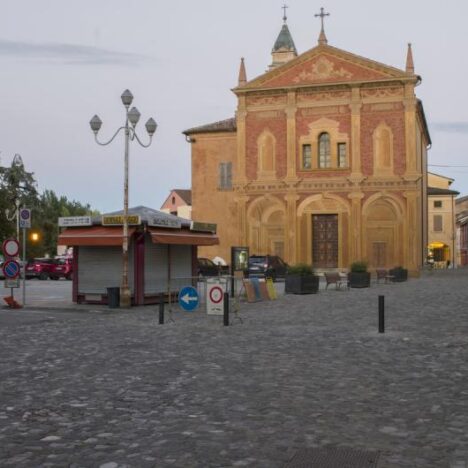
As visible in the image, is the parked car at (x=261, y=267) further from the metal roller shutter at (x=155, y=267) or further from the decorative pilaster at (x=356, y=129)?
the metal roller shutter at (x=155, y=267)

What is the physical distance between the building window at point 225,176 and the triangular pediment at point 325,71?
617 centimetres

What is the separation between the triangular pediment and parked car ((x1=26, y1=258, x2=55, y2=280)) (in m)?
18.2

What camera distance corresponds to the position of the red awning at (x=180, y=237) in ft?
65.2

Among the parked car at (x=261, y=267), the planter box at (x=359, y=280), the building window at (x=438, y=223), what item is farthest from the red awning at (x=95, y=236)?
the building window at (x=438, y=223)

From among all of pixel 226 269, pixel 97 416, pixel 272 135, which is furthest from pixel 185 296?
pixel 272 135

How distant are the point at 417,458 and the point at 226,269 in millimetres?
36125

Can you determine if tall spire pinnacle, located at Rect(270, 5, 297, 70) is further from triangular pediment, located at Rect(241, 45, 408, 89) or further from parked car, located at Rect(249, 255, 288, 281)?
parked car, located at Rect(249, 255, 288, 281)

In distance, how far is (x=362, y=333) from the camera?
41.7ft

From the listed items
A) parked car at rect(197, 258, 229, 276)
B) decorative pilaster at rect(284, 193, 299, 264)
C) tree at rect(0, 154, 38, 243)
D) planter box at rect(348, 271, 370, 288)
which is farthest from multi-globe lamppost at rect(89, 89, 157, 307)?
tree at rect(0, 154, 38, 243)

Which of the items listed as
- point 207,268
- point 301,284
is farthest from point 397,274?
point 301,284

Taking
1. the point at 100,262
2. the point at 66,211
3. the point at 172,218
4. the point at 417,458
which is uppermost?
the point at 66,211

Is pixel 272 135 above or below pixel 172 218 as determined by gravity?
above

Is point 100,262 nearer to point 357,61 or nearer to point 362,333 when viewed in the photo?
point 362,333

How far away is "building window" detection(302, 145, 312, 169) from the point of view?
147 feet
